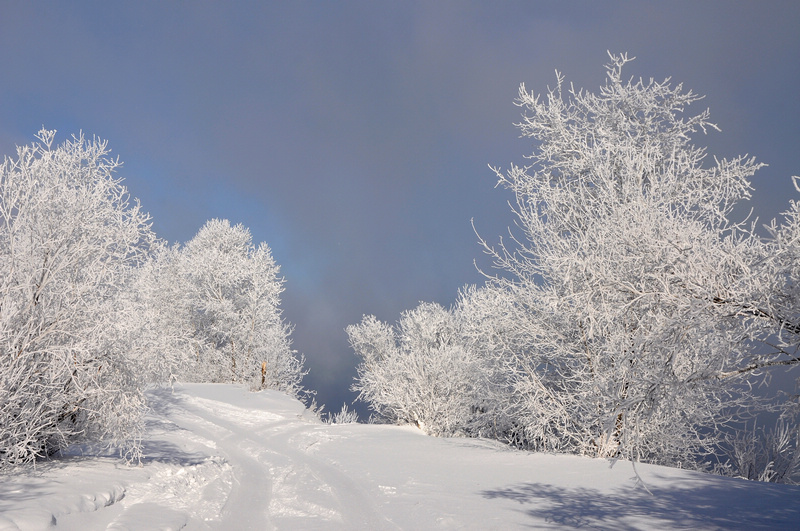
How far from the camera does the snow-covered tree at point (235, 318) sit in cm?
2538

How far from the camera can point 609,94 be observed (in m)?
11.1

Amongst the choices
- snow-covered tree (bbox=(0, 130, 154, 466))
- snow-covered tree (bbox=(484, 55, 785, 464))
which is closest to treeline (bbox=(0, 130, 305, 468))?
snow-covered tree (bbox=(0, 130, 154, 466))

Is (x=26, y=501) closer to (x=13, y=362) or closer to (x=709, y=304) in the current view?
(x=13, y=362)

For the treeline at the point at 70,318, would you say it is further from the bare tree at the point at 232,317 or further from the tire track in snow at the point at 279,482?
the bare tree at the point at 232,317

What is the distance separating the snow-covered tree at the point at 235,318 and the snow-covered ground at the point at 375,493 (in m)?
14.8

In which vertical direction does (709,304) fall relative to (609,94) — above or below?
below

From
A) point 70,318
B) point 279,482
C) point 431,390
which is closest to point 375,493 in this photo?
point 279,482

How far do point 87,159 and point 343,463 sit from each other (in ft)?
22.7

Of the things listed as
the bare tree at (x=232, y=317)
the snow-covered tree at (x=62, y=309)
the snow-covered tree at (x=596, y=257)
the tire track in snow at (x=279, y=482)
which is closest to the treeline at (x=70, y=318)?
the snow-covered tree at (x=62, y=309)

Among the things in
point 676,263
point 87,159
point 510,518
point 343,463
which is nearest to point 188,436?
point 343,463

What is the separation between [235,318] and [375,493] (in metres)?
19.8

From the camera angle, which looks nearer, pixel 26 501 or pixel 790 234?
pixel 790 234

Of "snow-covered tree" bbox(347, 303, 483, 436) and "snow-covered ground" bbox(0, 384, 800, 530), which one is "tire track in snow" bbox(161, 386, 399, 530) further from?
"snow-covered tree" bbox(347, 303, 483, 436)

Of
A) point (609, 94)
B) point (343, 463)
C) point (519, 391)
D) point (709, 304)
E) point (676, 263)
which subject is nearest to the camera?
point (709, 304)
